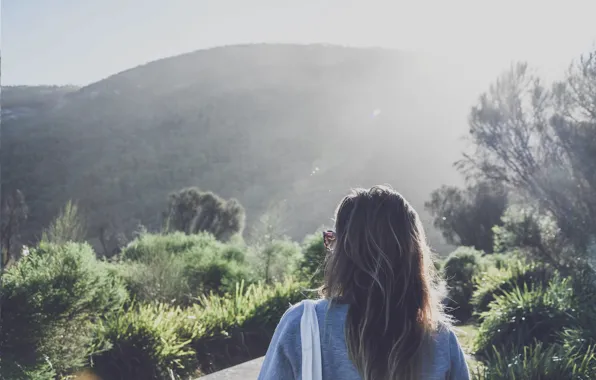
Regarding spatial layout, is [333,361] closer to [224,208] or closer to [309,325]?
[309,325]

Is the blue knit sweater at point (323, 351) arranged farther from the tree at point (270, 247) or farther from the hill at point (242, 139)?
the hill at point (242, 139)

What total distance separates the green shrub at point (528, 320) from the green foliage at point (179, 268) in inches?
192

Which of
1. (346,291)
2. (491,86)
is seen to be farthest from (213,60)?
(346,291)

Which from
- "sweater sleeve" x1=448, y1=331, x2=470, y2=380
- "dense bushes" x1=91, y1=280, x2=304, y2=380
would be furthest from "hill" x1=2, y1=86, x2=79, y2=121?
"sweater sleeve" x1=448, y1=331, x2=470, y2=380

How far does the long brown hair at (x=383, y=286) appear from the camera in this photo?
71.5 inches

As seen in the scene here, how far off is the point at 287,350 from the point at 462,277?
44.6 feet

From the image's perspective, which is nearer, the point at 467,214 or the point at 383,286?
the point at 383,286

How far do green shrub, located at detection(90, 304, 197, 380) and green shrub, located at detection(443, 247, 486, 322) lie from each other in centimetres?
753

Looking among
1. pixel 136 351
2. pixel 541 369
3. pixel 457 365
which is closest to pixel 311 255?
pixel 136 351

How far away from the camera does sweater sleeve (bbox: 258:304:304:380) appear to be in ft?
5.91

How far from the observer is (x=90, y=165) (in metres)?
42.9

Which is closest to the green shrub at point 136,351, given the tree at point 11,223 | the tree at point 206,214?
the tree at point 11,223

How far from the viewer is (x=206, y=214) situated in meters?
26.9

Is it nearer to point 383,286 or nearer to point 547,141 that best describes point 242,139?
point 547,141
